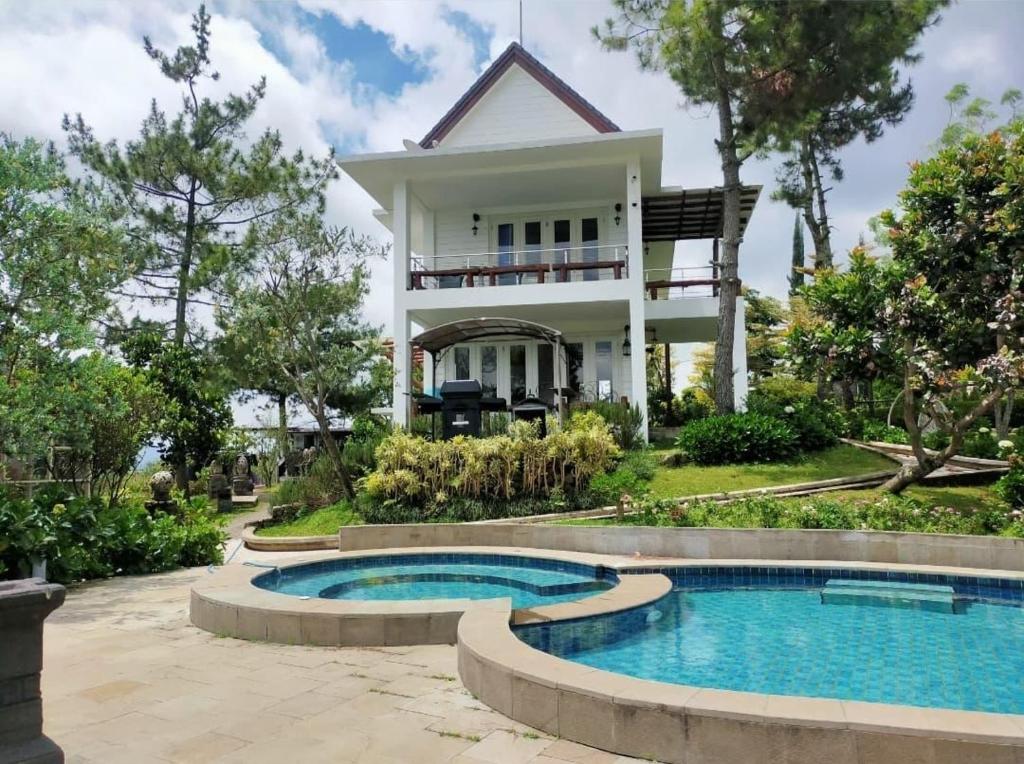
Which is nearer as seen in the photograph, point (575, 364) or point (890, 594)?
Result: point (890, 594)

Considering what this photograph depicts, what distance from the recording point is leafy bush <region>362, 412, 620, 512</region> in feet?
41.8

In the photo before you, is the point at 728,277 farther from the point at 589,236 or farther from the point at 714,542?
the point at 714,542

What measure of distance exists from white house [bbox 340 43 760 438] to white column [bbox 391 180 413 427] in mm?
35

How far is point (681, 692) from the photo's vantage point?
12.7ft

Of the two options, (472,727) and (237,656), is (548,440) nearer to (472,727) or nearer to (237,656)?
(237,656)

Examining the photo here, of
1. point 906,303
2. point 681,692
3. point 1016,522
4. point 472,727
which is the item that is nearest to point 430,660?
point 472,727

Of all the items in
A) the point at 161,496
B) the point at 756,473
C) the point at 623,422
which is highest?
the point at 623,422

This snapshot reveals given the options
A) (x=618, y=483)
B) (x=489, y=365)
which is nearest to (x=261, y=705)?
(x=618, y=483)

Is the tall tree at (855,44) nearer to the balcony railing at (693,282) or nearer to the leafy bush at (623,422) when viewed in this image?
the balcony railing at (693,282)

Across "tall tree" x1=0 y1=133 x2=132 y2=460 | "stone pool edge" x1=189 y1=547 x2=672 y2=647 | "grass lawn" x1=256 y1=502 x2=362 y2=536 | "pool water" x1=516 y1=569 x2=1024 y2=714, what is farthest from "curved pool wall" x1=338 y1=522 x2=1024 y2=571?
"tall tree" x1=0 y1=133 x2=132 y2=460

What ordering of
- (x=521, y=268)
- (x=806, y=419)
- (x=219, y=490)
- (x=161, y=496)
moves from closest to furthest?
1. (x=161, y=496)
2. (x=806, y=419)
3. (x=521, y=268)
4. (x=219, y=490)

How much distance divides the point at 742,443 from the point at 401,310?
29.6 feet

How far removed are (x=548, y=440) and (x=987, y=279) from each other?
7.33 m

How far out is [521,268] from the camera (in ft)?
59.3
